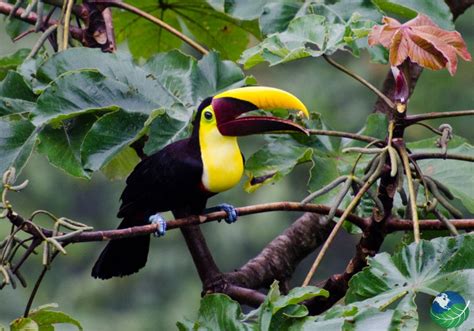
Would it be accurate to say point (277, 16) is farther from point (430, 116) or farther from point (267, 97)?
point (430, 116)

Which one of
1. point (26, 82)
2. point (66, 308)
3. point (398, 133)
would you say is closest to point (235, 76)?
point (26, 82)

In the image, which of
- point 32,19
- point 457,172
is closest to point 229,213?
point 457,172

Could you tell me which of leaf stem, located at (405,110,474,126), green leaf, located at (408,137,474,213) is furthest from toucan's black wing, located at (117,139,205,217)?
leaf stem, located at (405,110,474,126)

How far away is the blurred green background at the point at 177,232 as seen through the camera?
25.4ft

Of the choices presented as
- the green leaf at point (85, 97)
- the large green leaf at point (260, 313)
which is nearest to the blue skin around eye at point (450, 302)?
the large green leaf at point (260, 313)

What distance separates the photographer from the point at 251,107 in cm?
214

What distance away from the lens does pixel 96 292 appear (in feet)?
27.1

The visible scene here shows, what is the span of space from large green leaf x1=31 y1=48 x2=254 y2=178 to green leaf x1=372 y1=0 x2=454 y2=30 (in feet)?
1.23

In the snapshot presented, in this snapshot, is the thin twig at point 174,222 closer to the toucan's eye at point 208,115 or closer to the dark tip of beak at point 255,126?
the dark tip of beak at point 255,126

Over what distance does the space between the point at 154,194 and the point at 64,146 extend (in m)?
0.25

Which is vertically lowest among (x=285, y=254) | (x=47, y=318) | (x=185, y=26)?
(x=285, y=254)

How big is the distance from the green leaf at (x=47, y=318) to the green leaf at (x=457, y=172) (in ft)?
2.68

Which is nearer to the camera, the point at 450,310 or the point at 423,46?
the point at 450,310

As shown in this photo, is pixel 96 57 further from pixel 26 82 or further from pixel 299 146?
pixel 299 146
